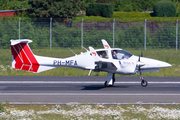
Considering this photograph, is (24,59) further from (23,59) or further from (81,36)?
(81,36)

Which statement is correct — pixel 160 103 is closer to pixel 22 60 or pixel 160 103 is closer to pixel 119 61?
pixel 119 61

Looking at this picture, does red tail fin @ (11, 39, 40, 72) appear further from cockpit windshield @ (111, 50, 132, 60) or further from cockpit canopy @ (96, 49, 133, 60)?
cockpit windshield @ (111, 50, 132, 60)

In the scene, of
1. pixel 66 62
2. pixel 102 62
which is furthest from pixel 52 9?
pixel 102 62

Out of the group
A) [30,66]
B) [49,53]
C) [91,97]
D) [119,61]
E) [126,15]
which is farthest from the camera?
[126,15]

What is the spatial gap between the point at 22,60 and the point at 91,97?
4.87m

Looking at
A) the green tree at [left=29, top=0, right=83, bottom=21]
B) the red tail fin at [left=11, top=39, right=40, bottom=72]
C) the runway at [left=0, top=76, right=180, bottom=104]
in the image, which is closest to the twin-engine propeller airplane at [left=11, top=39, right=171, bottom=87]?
the red tail fin at [left=11, top=39, right=40, bottom=72]

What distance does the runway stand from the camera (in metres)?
11.7

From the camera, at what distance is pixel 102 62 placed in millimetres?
14258

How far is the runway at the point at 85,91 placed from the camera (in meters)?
11.7

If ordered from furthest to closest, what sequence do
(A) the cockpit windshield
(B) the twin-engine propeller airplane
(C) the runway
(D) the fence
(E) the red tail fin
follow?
(D) the fence
(E) the red tail fin
(A) the cockpit windshield
(B) the twin-engine propeller airplane
(C) the runway

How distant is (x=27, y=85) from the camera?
15.7 m

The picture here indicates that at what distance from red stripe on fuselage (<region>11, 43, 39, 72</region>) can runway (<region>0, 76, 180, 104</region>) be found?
0.95 m

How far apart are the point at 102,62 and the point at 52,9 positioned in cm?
2118

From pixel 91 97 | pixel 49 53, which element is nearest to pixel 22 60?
pixel 91 97
